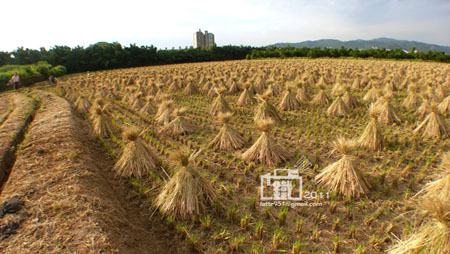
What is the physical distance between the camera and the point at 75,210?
3.47 meters

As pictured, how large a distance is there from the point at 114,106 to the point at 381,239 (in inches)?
444

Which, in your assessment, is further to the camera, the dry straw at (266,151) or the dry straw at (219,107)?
the dry straw at (219,107)

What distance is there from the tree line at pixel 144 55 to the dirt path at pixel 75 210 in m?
31.3

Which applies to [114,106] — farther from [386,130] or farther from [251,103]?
[386,130]

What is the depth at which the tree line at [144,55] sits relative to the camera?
29172 millimetres

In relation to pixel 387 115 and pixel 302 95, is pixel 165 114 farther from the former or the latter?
pixel 387 115

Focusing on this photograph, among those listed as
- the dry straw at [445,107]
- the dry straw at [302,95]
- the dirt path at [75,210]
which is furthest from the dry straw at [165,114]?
the dry straw at [445,107]

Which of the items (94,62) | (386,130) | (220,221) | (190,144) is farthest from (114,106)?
(94,62)

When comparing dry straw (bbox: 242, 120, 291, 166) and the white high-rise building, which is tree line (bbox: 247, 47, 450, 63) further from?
the white high-rise building

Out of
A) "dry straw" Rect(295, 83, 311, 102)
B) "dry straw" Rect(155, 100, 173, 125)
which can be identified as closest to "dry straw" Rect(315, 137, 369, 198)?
"dry straw" Rect(155, 100, 173, 125)

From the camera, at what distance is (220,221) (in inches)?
144

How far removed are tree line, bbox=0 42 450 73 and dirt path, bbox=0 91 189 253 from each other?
103 ft

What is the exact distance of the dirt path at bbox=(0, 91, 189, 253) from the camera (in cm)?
291

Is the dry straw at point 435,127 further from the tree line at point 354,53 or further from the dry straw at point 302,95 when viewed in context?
the tree line at point 354,53
